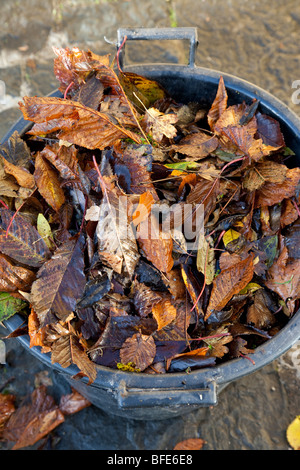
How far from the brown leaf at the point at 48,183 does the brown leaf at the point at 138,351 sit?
1.30 feet

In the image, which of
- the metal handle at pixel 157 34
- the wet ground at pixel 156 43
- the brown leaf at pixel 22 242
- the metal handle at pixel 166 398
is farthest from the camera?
the wet ground at pixel 156 43

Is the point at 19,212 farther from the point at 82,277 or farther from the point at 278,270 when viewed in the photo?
the point at 278,270

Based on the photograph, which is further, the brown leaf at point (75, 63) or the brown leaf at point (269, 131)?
the brown leaf at point (269, 131)

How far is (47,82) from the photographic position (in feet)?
7.04

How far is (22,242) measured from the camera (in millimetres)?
999

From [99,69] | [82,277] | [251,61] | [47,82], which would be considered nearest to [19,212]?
[82,277]

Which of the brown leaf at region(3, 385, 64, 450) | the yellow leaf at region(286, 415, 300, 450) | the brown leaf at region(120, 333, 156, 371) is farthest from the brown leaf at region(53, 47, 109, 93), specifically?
the yellow leaf at region(286, 415, 300, 450)

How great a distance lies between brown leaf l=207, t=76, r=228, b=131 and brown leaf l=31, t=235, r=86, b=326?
56 centimetres

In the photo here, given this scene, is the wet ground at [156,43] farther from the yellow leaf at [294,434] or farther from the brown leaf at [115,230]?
the yellow leaf at [294,434]

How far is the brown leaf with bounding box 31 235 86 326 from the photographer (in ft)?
3.06

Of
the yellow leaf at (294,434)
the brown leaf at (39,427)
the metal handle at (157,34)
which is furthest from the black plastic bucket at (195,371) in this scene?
the yellow leaf at (294,434)

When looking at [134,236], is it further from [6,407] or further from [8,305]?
[6,407]

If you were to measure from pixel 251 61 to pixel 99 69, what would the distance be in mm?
1391

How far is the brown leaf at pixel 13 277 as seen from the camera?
959 mm
